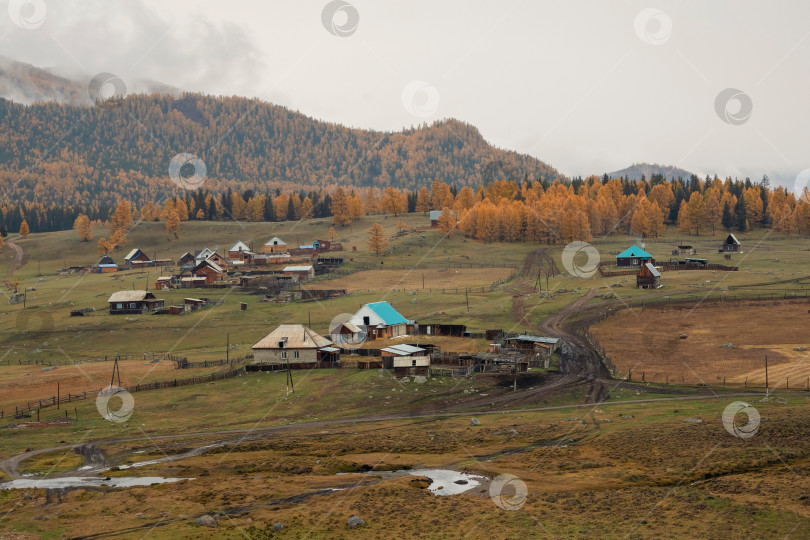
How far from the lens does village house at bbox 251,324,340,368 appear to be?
7231cm

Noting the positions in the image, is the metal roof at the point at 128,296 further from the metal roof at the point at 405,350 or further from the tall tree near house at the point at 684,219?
the tall tree near house at the point at 684,219

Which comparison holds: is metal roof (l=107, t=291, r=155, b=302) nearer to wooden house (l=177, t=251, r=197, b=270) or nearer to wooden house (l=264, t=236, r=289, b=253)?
wooden house (l=177, t=251, r=197, b=270)

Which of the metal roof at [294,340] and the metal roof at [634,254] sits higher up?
the metal roof at [634,254]

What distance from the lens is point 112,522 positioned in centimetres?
3253

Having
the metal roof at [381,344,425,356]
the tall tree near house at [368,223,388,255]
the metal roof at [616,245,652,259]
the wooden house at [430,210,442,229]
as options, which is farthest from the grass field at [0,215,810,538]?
the wooden house at [430,210,442,229]

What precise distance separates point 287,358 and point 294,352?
0.97m

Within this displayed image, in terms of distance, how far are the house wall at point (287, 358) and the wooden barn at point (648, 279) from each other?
56.7m

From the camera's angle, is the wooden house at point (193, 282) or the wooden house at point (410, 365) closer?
the wooden house at point (410, 365)

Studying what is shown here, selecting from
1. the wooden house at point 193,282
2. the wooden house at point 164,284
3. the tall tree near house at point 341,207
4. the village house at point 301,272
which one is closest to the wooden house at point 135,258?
the wooden house at point 164,284

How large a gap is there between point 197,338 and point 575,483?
6687 cm

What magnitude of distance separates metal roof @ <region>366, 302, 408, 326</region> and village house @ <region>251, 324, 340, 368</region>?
1395 centimetres

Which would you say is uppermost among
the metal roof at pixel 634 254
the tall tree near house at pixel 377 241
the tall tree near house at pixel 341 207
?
the tall tree near house at pixel 341 207

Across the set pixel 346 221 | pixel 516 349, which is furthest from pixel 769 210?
pixel 516 349

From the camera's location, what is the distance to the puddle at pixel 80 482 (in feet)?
125
